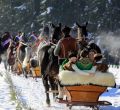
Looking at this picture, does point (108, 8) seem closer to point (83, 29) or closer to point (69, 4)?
point (69, 4)

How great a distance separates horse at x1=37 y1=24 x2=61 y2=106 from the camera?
12.3m

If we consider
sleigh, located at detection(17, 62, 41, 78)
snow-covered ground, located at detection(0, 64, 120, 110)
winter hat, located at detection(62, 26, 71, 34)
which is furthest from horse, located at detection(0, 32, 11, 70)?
winter hat, located at detection(62, 26, 71, 34)

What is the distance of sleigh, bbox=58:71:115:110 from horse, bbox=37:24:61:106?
169cm

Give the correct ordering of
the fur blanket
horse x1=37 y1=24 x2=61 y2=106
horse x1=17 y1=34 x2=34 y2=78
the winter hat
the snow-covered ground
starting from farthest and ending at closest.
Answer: horse x1=17 y1=34 x2=34 y2=78 → horse x1=37 y1=24 x2=61 y2=106 → the winter hat → the snow-covered ground → the fur blanket

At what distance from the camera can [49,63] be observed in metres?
12.5

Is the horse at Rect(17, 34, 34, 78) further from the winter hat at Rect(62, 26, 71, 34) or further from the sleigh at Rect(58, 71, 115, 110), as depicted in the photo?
the sleigh at Rect(58, 71, 115, 110)

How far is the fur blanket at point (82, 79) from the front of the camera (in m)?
10.1

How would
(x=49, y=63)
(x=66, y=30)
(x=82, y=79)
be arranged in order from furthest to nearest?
(x=49, y=63) < (x=66, y=30) < (x=82, y=79)

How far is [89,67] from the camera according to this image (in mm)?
10305

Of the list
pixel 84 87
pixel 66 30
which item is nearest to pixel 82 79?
pixel 84 87

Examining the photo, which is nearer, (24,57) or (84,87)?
(84,87)

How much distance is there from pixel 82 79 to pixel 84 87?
0.67 feet

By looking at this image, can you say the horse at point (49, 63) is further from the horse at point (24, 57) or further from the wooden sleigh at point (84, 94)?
the horse at point (24, 57)

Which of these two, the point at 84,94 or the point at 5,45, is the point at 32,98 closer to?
the point at 84,94
